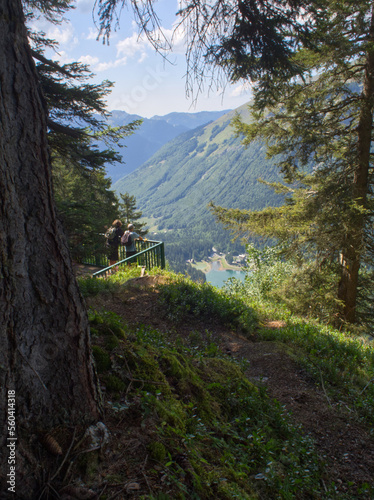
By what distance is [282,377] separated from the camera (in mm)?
4684

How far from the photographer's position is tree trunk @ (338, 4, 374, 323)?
386 inches

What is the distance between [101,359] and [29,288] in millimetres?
1134

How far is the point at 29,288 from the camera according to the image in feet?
6.10

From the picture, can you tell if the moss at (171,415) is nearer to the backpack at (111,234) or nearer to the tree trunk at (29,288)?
the tree trunk at (29,288)

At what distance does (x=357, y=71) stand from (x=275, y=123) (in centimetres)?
275

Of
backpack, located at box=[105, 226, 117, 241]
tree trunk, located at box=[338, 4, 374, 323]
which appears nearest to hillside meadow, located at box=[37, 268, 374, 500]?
tree trunk, located at box=[338, 4, 374, 323]

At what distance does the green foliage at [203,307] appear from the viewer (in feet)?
21.9

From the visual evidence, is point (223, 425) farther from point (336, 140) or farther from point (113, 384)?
point (336, 140)

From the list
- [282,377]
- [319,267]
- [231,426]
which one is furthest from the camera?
[319,267]

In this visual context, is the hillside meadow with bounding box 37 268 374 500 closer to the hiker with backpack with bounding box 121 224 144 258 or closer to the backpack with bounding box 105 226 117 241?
the hiker with backpack with bounding box 121 224 144 258

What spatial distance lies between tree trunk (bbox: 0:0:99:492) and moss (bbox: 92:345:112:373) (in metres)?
0.62

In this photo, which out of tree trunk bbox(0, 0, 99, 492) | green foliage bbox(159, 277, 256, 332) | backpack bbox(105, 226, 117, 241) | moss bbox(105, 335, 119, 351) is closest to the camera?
tree trunk bbox(0, 0, 99, 492)

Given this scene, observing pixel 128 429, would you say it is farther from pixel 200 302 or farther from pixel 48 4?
pixel 48 4

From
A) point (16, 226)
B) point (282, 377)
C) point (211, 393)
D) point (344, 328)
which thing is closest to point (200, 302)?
point (282, 377)
